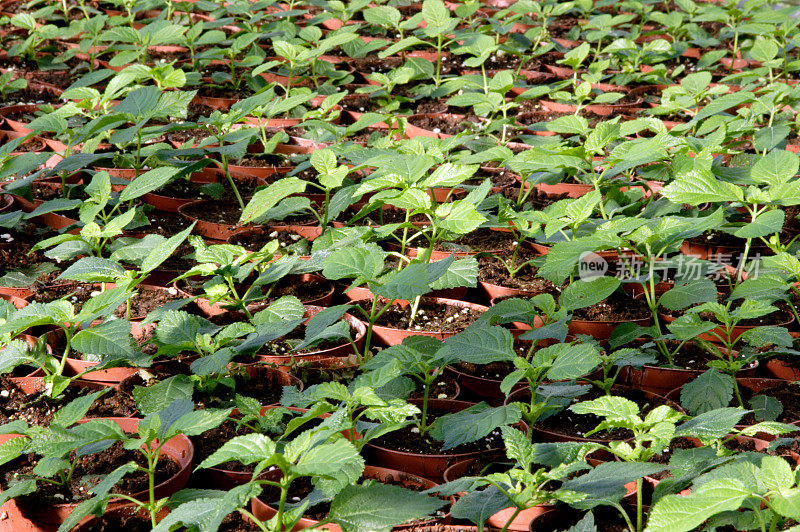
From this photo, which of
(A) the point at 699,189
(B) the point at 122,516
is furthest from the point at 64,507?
(A) the point at 699,189

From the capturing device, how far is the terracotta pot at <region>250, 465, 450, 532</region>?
4.14 feet

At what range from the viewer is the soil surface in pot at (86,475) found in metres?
1.42

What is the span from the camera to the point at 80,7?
4.81 meters

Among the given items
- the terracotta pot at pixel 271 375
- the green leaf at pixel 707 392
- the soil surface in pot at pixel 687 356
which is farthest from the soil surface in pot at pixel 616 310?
the terracotta pot at pixel 271 375

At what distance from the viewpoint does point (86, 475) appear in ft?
4.85

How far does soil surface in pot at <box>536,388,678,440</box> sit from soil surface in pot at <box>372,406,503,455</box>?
0.11 meters

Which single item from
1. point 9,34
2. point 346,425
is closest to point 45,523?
point 346,425

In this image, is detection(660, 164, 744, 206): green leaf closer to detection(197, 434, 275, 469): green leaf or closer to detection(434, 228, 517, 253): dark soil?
detection(434, 228, 517, 253): dark soil

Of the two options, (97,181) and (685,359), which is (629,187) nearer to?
(685,359)

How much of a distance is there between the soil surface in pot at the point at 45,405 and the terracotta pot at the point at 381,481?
18.6 inches

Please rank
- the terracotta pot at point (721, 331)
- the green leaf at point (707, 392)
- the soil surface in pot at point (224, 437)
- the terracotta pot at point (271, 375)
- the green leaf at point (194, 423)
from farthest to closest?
the terracotta pot at point (721, 331)
the terracotta pot at point (271, 375)
the green leaf at point (707, 392)
the soil surface in pot at point (224, 437)
the green leaf at point (194, 423)

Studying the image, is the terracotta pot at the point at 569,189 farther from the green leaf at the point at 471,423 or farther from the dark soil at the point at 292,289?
the green leaf at the point at 471,423

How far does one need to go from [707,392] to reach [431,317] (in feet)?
2.32

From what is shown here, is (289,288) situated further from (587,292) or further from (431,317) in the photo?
(587,292)
